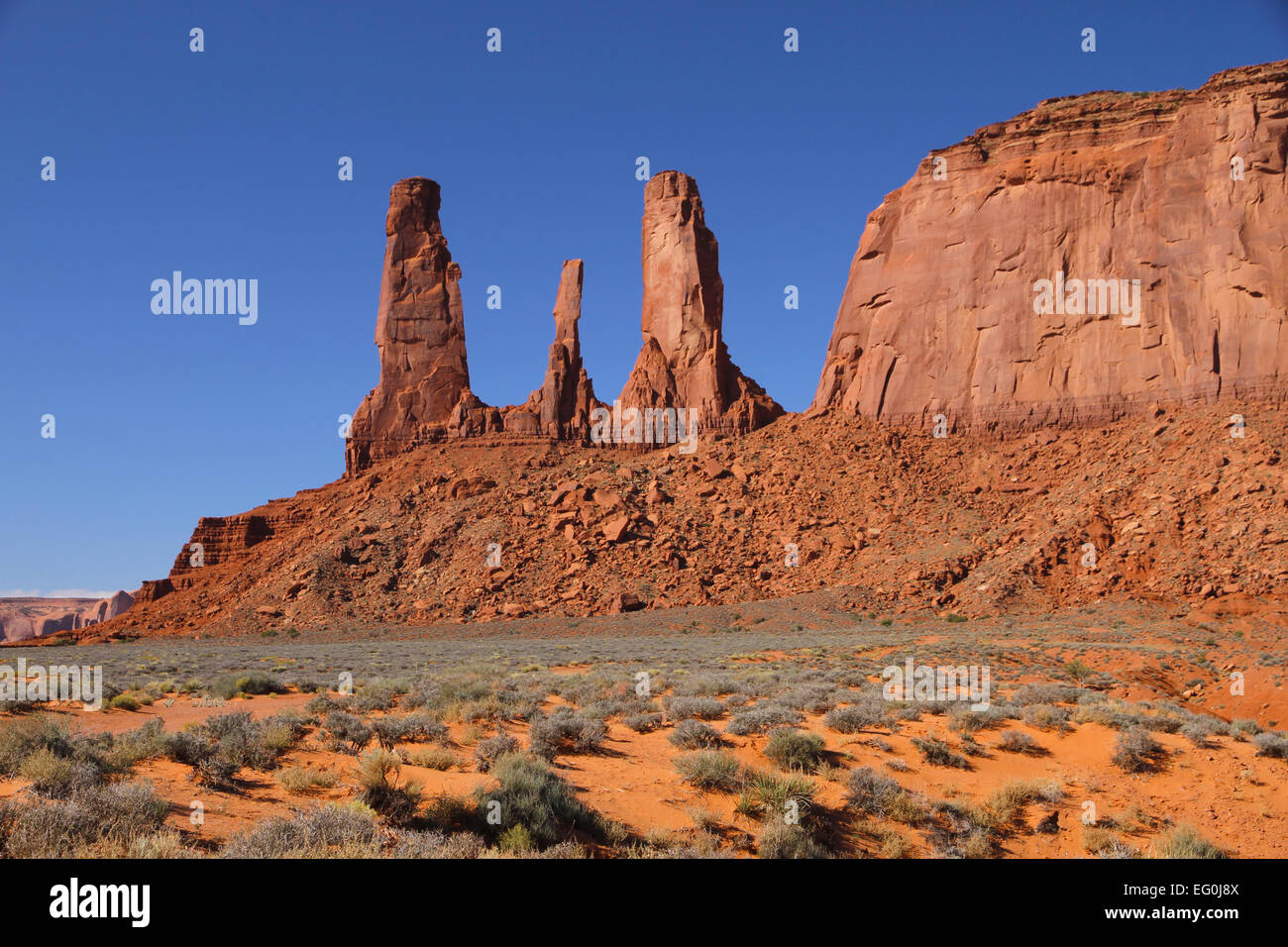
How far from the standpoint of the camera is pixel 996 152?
6372cm

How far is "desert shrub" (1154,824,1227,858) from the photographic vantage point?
357 inches

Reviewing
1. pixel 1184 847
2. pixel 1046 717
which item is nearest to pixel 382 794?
pixel 1184 847

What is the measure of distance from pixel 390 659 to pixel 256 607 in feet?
99.4

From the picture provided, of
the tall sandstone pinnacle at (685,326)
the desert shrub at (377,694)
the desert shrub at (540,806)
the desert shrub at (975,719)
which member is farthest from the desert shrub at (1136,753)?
the tall sandstone pinnacle at (685,326)

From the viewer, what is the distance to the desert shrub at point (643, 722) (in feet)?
44.0


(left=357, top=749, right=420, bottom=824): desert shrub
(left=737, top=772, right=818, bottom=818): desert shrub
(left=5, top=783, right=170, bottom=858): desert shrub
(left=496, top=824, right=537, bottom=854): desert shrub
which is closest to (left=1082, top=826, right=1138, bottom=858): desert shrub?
(left=737, top=772, right=818, bottom=818): desert shrub

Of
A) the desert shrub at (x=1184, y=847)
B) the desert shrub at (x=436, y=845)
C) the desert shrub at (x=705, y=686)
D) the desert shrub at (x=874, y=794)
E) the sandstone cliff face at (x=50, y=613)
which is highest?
the desert shrub at (x=436, y=845)

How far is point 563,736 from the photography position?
11.9 meters

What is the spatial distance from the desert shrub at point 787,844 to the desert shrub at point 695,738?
10.9 ft

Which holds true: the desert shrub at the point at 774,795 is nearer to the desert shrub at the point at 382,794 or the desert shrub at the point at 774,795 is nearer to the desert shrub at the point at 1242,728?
the desert shrub at the point at 382,794

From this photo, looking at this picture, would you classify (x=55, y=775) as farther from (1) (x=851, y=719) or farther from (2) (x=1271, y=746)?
(2) (x=1271, y=746)
